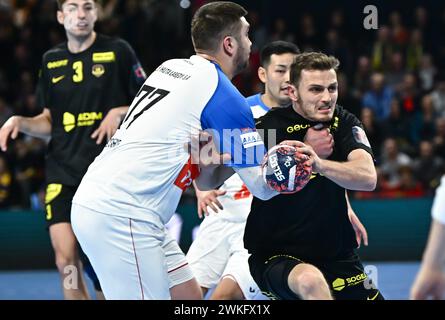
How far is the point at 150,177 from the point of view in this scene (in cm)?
471

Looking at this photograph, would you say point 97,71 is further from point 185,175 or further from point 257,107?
point 185,175

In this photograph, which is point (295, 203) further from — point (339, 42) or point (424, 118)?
point (339, 42)

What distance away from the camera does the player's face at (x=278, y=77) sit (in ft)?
22.5

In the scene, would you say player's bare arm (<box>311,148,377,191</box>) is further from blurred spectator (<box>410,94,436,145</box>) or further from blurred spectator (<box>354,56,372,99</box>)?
blurred spectator (<box>354,56,372,99</box>)

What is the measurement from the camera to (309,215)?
17.5ft

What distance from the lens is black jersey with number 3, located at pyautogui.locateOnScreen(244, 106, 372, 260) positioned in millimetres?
5324

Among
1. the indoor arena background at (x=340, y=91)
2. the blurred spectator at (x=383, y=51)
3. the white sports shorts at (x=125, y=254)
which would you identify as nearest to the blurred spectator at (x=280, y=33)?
the indoor arena background at (x=340, y=91)

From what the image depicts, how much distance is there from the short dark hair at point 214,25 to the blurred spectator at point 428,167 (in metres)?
8.32

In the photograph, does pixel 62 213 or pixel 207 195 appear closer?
pixel 207 195

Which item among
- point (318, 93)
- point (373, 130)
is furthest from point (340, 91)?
point (318, 93)

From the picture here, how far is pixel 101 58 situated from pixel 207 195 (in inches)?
75.3

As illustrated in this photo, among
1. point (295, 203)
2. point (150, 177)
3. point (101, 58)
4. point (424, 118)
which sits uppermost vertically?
point (101, 58)

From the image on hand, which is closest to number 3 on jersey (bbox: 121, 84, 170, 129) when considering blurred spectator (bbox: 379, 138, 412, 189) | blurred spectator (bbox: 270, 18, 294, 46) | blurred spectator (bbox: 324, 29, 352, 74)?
blurred spectator (bbox: 379, 138, 412, 189)
